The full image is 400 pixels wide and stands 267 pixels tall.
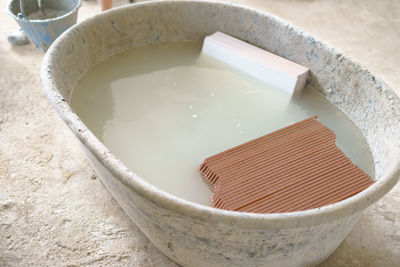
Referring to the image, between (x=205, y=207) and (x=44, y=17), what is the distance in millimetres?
2070

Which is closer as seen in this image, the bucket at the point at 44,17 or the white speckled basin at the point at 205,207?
the white speckled basin at the point at 205,207

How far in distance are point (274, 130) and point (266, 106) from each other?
0.17m

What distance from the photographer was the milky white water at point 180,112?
1.52m

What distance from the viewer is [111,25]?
1.91 meters

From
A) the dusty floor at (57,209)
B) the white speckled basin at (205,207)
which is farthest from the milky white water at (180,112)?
the dusty floor at (57,209)

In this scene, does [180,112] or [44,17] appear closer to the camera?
[180,112]

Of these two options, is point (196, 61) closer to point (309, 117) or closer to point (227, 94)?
point (227, 94)

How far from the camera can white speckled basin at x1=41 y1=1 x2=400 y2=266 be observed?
98 cm

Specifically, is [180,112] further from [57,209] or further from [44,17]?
[44,17]

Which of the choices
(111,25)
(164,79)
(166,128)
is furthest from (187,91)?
(111,25)

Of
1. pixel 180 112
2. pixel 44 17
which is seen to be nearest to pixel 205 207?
pixel 180 112

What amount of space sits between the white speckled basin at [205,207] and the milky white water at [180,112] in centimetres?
9

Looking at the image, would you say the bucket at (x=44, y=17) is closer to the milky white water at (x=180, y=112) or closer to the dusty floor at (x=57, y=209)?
the dusty floor at (x=57, y=209)

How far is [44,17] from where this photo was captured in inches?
95.7
